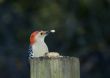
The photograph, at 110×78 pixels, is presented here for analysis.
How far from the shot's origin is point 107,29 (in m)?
13.1

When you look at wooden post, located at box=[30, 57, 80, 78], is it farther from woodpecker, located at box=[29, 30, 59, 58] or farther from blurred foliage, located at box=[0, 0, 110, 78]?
blurred foliage, located at box=[0, 0, 110, 78]

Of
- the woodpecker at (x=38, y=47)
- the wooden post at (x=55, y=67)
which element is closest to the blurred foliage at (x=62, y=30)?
the woodpecker at (x=38, y=47)

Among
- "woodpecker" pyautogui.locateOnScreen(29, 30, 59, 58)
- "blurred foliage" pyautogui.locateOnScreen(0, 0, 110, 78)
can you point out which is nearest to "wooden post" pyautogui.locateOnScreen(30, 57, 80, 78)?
"woodpecker" pyautogui.locateOnScreen(29, 30, 59, 58)

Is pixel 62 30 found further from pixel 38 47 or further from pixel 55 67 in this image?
pixel 55 67

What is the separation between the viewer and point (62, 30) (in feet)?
42.2

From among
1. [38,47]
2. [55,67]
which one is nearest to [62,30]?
[38,47]

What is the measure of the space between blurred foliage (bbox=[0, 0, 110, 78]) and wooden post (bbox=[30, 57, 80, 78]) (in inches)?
323

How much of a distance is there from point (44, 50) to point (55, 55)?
1.74 feet

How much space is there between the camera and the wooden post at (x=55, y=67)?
4293mm

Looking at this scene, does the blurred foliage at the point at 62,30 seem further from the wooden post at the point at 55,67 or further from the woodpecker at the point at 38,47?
the wooden post at the point at 55,67

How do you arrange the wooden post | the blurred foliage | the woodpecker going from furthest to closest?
1. the blurred foliage
2. the woodpecker
3. the wooden post

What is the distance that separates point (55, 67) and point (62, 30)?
8581 millimetres

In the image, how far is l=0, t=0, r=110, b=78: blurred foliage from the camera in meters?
12.8

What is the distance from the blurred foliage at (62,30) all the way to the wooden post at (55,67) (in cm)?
821
